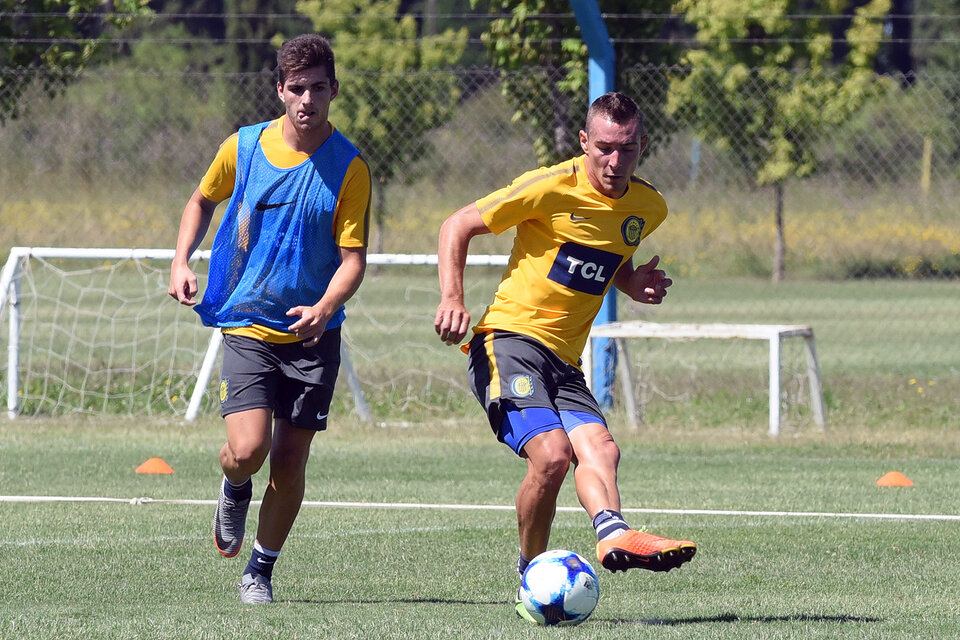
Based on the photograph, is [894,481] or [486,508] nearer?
[486,508]

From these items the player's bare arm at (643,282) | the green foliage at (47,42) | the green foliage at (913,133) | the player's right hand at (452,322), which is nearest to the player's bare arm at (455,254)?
the player's right hand at (452,322)

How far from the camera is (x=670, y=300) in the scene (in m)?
22.3

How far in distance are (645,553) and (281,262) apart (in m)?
1.76

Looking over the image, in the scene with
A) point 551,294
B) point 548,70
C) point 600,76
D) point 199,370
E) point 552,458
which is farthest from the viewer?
point 199,370

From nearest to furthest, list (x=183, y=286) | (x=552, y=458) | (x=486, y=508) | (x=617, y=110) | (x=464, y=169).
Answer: (x=552, y=458), (x=617, y=110), (x=183, y=286), (x=486, y=508), (x=464, y=169)

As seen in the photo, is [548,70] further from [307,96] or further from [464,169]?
[307,96]

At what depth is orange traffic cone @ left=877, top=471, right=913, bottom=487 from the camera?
8.96 m

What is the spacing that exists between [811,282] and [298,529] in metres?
13.8

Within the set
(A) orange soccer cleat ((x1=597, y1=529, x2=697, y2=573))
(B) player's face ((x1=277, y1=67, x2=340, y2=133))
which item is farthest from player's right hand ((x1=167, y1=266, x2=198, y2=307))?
(A) orange soccer cleat ((x1=597, y1=529, x2=697, y2=573))

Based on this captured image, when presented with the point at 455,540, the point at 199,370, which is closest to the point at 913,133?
the point at 199,370

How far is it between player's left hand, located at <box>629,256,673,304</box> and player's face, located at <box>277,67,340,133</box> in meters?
1.37

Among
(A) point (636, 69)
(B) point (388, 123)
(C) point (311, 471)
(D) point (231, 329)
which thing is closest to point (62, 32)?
(B) point (388, 123)

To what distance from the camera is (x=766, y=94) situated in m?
14.3

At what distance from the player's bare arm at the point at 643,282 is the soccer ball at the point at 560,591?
1228 millimetres
